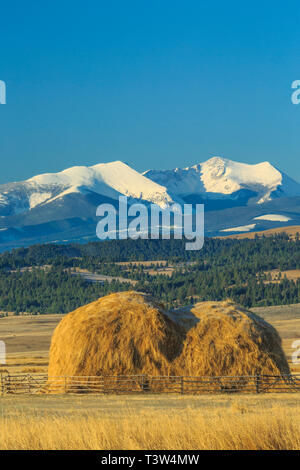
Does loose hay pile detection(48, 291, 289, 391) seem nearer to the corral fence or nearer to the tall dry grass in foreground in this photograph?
the corral fence

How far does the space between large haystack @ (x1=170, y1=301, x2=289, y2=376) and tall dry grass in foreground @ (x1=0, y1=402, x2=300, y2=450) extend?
13.6 meters

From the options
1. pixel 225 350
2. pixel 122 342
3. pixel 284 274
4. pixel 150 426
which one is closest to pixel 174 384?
pixel 225 350

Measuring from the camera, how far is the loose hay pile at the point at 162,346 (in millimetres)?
35438

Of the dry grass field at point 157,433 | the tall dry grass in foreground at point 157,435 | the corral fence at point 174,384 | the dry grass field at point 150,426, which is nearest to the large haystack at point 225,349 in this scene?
the corral fence at point 174,384

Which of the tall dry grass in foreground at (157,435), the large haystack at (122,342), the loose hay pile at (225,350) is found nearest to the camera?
the tall dry grass in foreground at (157,435)

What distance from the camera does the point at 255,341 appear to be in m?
36.0

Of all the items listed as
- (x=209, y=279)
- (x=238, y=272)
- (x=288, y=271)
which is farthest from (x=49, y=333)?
(x=288, y=271)

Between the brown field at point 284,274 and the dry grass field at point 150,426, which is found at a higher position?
the brown field at point 284,274

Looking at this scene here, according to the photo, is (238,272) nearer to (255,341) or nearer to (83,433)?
(255,341)

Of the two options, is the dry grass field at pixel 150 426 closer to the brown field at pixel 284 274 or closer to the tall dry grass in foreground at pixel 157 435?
the tall dry grass in foreground at pixel 157 435

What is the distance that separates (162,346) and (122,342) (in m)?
1.68

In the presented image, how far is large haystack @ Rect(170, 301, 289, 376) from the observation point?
3556cm

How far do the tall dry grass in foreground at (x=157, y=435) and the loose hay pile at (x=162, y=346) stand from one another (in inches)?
529

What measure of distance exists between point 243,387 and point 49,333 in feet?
237
